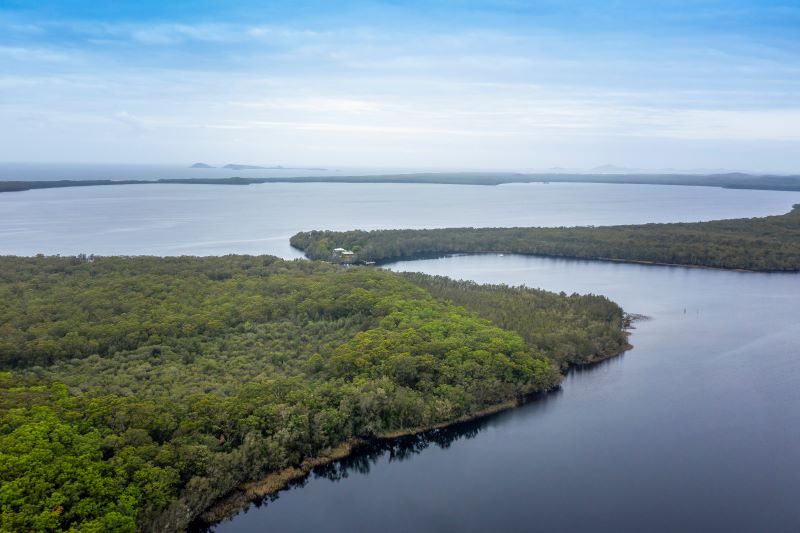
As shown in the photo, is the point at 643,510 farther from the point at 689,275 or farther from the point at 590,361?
the point at 689,275

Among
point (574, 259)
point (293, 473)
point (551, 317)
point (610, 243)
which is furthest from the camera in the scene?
point (610, 243)

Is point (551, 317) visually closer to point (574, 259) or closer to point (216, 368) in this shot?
point (216, 368)

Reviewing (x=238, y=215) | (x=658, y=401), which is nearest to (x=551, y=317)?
(x=658, y=401)

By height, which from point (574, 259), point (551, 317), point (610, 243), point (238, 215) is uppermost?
point (238, 215)

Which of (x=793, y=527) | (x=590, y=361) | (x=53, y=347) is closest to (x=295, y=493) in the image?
(x=53, y=347)

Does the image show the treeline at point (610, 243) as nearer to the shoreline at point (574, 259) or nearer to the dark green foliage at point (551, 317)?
the shoreline at point (574, 259)

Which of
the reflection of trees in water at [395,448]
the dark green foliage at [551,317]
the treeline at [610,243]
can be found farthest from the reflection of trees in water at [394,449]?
the treeline at [610,243]

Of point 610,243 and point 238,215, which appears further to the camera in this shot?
point 238,215

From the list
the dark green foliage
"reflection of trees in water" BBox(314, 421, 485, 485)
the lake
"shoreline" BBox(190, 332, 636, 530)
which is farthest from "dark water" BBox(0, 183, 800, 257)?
"reflection of trees in water" BBox(314, 421, 485, 485)
